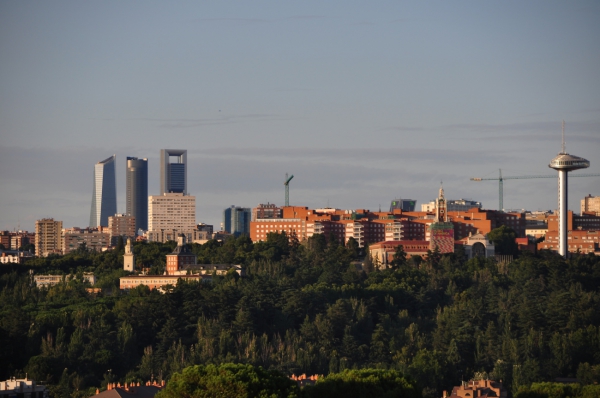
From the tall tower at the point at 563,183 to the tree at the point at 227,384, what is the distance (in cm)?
7552

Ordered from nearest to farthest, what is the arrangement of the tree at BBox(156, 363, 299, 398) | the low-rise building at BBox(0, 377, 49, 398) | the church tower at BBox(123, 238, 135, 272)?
the tree at BBox(156, 363, 299, 398) < the low-rise building at BBox(0, 377, 49, 398) < the church tower at BBox(123, 238, 135, 272)

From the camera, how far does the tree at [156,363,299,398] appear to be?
52594 millimetres

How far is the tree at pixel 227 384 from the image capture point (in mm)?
52594

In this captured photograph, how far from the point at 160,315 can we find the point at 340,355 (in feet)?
43.3

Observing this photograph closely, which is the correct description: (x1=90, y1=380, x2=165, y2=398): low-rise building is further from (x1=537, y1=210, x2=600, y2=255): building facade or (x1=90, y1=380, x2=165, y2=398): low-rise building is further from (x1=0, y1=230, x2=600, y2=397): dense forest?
(x1=537, y1=210, x2=600, y2=255): building facade

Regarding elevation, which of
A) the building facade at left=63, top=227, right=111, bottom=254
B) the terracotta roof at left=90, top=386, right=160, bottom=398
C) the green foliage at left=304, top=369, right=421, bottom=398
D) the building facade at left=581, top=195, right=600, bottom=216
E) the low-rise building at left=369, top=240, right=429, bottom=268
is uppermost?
the building facade at left=581, top=195, right=600, bottom=216

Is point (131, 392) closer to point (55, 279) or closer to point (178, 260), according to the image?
point (55, 279)

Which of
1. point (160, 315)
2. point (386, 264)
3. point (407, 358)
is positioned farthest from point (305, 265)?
point (407, 358)

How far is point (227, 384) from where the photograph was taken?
52.8 meters

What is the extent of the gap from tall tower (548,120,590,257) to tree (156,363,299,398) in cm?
7552

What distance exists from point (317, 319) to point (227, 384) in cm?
4473

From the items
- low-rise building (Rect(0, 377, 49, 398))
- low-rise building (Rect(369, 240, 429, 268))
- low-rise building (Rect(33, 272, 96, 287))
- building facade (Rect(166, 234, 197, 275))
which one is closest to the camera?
low-rise building (Rect(0, 377, 49, 398))

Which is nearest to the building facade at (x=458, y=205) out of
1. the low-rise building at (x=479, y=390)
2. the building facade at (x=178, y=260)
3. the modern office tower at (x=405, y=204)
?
the modern office tower at (x=405, y=204)

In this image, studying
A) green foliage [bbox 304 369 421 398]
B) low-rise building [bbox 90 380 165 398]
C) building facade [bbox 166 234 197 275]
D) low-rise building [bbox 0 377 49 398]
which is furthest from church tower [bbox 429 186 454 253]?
green foliage [bbox 304 369 421 398]
